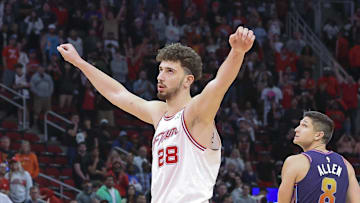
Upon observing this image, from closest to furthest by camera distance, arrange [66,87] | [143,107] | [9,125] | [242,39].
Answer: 1. [242,39]
2. [143,107]
3. [9,125]
4. [66,87]

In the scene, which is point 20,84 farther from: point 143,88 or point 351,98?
point 351,98

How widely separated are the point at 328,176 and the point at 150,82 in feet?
39.5

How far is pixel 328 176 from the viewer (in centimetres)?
770

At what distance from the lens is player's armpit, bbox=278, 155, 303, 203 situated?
7.61 m

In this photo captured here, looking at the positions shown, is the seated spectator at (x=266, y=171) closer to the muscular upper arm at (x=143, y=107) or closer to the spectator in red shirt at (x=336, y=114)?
the spectator in red shirt at (x=336, y=114)

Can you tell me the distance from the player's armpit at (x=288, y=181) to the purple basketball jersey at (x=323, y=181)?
7 cm

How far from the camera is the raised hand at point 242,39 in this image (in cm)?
481

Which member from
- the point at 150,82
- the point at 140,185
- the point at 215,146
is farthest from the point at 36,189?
the point at 215,146

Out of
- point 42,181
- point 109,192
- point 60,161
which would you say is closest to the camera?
point 109,192

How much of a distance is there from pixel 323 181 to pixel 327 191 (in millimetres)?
109

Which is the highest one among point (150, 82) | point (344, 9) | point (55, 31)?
point (344, 9)

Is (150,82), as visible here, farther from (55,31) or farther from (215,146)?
(215,146)

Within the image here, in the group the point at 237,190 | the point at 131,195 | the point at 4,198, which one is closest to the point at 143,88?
the point at 237,190

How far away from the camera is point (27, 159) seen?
1509cm
